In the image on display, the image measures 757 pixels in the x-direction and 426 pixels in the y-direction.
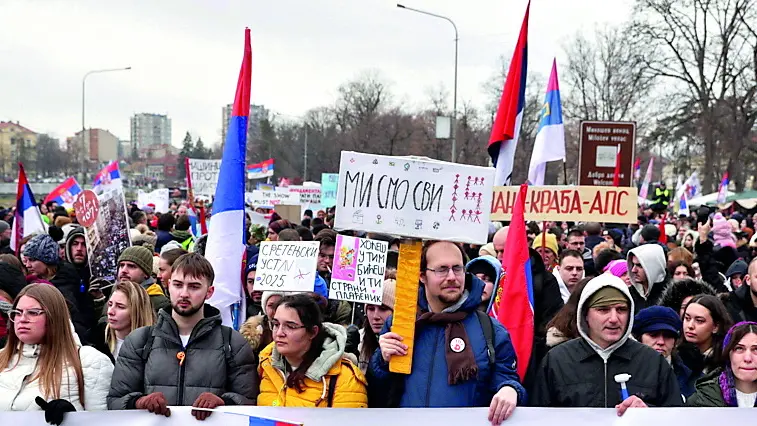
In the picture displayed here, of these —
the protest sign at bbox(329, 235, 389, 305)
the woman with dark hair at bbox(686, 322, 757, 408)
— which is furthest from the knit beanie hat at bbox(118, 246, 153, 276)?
the woman with dark hair at bbox(686, 322, 757, 408)

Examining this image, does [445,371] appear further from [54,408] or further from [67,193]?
[67,193]

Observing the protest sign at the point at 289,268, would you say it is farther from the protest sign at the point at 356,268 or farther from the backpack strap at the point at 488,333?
the backpack strap at the point at 488,333

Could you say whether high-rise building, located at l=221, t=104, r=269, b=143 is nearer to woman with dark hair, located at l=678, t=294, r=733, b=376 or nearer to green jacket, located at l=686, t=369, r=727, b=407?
woman with dark hair, located at l=678, t=294, r=733, b=376

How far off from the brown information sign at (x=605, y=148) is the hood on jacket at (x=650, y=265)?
547cm

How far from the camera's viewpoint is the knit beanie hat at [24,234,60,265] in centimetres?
652

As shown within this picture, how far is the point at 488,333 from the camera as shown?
152 inches

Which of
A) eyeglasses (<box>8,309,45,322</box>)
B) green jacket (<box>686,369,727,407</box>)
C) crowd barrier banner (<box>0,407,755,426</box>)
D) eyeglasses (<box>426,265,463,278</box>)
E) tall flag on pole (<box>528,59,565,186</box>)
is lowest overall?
crowd barrier banner (<box>0,407,755,426</box>)

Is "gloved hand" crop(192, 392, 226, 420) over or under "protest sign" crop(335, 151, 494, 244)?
under

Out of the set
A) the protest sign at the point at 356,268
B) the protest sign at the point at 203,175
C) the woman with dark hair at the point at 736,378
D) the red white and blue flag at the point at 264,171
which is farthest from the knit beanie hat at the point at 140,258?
the red white and blue flag at the point at 264,171

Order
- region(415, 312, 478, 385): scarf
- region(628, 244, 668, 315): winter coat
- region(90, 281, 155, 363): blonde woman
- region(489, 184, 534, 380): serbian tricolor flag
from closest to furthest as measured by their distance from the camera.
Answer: region(415, 312, 478, 385): scarf → region(489, 184, 534, 380): serbian tricolor flag → region(90, 281, 155, 363): blonde woman → region(628, 244, 668, 315): winter coat

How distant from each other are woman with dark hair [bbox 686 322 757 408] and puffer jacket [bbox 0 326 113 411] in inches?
111

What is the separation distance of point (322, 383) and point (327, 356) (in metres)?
0.13

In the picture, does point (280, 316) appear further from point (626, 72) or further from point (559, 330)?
point (626, 72)

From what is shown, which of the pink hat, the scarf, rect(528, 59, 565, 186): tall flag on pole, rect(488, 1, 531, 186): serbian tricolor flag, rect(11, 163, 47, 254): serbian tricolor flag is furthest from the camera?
rect(528, 59, 565, 186): tall flag on pole
